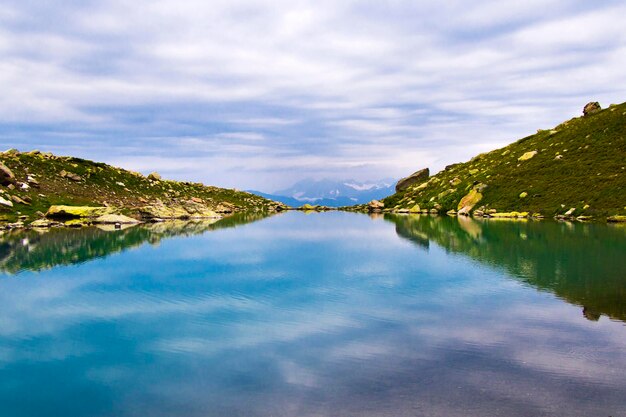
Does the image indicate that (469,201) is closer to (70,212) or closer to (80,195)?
(70,212)

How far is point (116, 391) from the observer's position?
16453mm

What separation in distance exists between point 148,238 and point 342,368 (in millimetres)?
64364

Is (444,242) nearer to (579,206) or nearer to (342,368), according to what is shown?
(342,368)

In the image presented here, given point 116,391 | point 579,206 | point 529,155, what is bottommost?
point 116,391

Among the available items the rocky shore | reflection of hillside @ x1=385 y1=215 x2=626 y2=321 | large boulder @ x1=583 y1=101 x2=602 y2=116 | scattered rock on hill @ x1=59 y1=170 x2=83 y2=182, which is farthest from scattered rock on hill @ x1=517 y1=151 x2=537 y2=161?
scattered rock on hill @ x1=59 y1=170 x2=83 y2=182

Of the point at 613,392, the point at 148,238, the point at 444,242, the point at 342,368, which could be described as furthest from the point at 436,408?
the point at 148,238

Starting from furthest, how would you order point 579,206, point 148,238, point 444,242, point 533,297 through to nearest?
point 579,206
point 148,238
point 444,242
point 533,297

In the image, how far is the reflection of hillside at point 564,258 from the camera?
101ft

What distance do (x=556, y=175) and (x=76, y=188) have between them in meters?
141

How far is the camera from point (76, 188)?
125 meters

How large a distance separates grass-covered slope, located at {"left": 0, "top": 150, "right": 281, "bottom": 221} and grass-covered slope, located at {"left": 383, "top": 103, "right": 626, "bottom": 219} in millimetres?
99738

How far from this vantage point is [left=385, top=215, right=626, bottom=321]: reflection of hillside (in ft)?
101

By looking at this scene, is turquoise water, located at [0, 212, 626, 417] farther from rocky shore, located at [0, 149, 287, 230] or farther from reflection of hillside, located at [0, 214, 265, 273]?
rocky shore, located at [0, 149, 287, 230]

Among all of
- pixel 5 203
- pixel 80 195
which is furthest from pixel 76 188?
pixel 5 203
